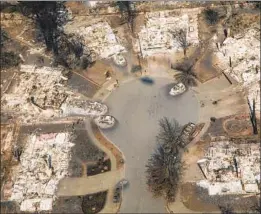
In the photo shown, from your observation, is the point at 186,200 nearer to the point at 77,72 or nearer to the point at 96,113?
the point at 96,113

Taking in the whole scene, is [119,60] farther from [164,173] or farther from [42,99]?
[164,173]

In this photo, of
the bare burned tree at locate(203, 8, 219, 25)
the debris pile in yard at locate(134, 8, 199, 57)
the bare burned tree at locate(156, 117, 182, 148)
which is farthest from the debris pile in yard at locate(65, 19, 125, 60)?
the bare burned tree at locate(156, 117, 182, 148)

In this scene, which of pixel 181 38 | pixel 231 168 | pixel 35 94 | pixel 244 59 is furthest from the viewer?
pixel 181 38

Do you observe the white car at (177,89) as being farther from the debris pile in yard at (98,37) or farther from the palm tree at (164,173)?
the debris pile in yard at (98,37)

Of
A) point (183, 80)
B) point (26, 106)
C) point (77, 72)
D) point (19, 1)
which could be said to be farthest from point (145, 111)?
point (19, 1)

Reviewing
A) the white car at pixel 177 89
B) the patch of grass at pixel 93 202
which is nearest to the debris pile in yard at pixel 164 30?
the white car at pixel 177 89

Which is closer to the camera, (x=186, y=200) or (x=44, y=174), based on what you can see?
(x=186, y=200)

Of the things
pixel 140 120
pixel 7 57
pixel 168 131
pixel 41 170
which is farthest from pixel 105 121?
pixel 7 57
